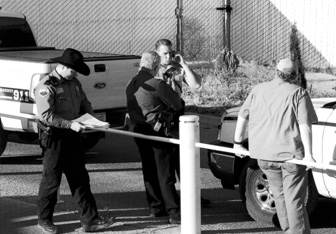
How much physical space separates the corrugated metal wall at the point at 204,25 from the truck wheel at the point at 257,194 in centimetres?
1233

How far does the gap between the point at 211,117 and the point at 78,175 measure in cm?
724

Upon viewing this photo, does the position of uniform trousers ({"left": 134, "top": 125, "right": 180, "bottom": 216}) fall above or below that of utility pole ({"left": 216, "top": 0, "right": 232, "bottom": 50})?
below

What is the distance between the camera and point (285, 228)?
7133 mm

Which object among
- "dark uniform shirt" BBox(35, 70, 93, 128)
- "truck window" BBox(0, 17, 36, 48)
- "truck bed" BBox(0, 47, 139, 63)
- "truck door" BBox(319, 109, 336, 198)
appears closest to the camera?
"dark uniform shirt" BBox(35, 70, 93, 128)

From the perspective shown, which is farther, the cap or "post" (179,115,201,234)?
"post" (179,115,201,234)

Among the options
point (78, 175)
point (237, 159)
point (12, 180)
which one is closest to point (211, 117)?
point (12, 180)

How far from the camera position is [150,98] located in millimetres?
8180

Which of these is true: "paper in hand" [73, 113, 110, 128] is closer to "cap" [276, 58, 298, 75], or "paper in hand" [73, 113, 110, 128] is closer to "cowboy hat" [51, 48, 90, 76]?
"cowboy hat" [51, 48, 90, 76]

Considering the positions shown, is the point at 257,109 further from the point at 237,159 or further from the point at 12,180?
the point at 12,180

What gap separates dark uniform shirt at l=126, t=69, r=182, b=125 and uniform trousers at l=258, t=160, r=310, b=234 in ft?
4.83

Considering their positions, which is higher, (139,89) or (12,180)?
(139,89)

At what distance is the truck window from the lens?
12.7 metres

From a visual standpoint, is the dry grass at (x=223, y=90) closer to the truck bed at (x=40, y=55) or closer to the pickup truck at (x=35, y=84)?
the truck bed at (x=40, y=55)

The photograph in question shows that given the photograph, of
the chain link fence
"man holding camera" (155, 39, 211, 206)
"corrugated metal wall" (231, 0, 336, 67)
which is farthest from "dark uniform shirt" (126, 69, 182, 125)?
"corrugated metal wall" (231, 0, 336, 67)
